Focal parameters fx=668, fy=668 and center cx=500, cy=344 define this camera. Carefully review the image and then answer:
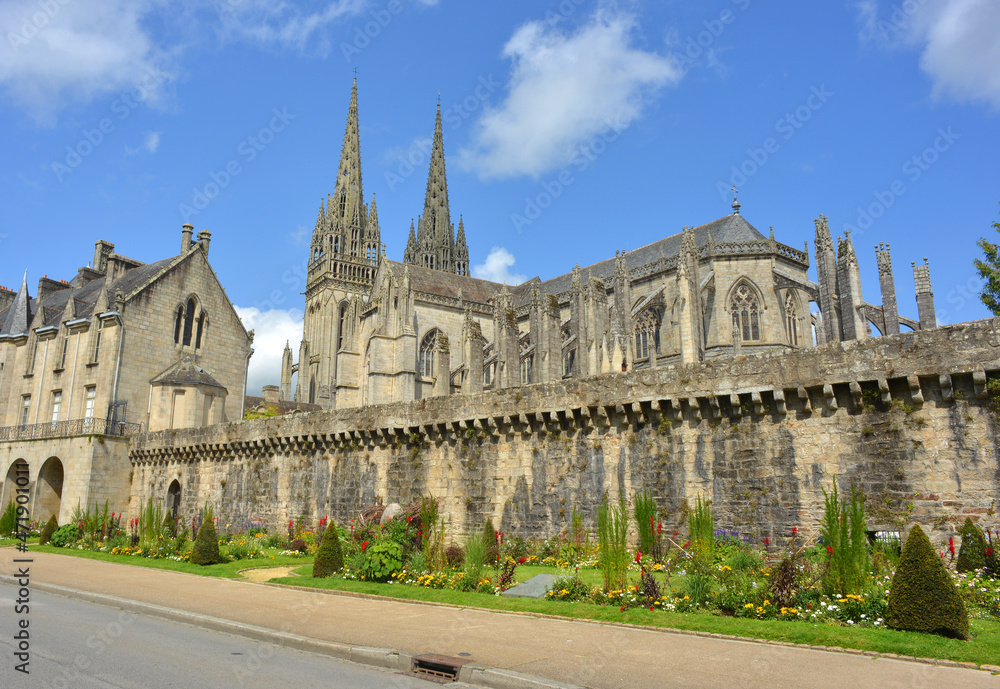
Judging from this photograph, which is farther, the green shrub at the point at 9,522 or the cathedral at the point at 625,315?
the cathedral at the point at 625,315

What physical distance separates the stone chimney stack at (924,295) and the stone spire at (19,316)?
143ft

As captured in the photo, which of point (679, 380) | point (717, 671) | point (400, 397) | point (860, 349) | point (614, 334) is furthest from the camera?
point (400, 397)

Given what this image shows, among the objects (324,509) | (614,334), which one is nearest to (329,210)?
(614,334)

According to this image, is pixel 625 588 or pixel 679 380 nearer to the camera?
pixel 625 588

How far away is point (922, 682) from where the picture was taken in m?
6.00

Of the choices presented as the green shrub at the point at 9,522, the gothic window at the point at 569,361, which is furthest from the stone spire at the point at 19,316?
the gothic window at the point at 569,361

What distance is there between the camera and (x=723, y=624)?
8.23m

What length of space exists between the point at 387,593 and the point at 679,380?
268 inches

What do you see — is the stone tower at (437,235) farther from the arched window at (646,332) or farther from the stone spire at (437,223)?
the arched window at (646,332)

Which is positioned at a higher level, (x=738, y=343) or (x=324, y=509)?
(x=738, y=343)

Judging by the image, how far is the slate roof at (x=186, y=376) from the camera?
2997 centimetres

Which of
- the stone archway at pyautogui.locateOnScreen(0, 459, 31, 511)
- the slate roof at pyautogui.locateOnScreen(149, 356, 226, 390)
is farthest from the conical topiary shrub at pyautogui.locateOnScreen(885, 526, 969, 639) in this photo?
the stone archway at pyautogui.locateOnScreen(0, 459, 31, 511)

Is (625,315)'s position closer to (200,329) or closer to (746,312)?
(746,312)

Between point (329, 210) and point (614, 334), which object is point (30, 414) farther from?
point (329, 210)
